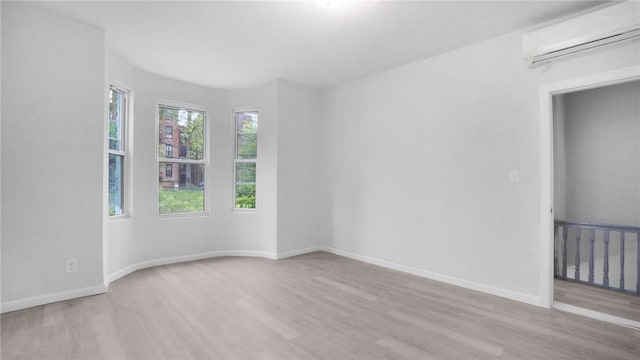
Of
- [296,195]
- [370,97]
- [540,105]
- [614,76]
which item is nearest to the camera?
[614,76]

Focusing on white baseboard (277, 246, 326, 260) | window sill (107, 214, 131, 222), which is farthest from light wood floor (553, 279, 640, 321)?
window sill (107, 214, 131, 222)

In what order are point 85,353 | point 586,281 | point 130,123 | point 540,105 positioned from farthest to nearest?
1. point 130,123
2. point 586,281
3. point 540,105
4. point 85,353

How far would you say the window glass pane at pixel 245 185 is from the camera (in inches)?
199

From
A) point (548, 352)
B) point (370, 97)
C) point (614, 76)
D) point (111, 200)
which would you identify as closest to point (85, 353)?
point (111, 200)

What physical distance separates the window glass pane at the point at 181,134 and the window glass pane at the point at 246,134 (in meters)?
0.56

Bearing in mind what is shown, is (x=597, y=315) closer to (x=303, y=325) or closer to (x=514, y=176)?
(x=514, y=176)

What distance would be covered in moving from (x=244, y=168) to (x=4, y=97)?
9.42 feet

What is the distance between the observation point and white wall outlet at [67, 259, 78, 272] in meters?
3.00

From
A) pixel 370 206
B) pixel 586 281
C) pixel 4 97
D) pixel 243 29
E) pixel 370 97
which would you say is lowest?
pixel 586 281

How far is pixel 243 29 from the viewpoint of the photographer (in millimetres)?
3059

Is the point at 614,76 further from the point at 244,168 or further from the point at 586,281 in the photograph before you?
the point at 244,168

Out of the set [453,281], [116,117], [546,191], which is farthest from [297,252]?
[546,191]

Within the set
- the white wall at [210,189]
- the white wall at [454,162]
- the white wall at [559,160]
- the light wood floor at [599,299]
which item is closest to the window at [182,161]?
the white wall at [210,189]

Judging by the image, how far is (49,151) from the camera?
9.50ft
